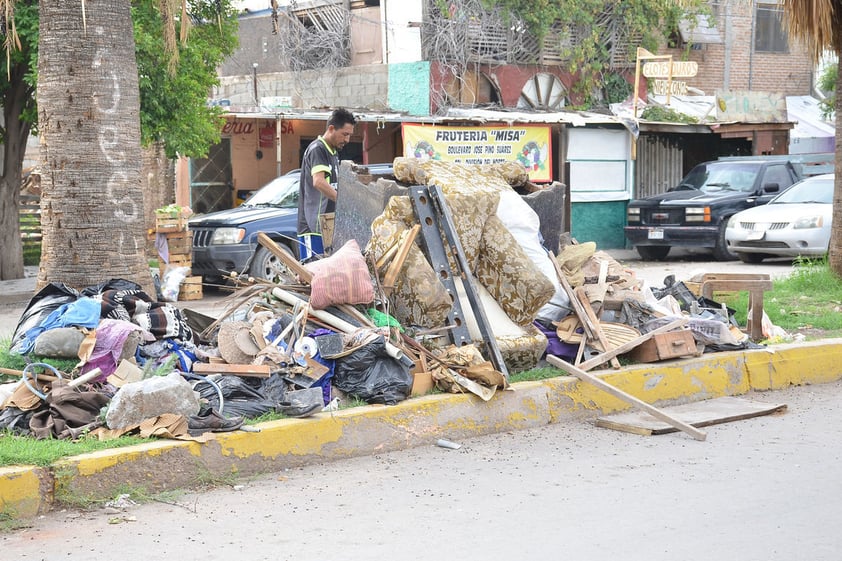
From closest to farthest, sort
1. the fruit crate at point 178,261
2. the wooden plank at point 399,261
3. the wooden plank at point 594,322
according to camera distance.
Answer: the wooden plank at point 399,261 < the wooden plank at point 594,322 < the fruit crate at point 178,261

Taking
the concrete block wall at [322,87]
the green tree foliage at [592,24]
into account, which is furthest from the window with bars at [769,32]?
the concrete block wall at [322,87]

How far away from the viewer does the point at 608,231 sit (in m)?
23.0

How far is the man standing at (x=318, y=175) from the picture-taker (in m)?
9.37

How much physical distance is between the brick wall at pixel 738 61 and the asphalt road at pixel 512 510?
23.8m

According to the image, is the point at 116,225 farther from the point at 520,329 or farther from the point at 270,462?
the point at 520,329

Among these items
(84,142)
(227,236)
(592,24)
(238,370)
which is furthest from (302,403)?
(592,24)

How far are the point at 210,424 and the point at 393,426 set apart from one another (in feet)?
3.84

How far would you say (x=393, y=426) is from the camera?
6.33 meters

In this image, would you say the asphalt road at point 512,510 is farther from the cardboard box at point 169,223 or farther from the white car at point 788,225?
the white car at point 788,225

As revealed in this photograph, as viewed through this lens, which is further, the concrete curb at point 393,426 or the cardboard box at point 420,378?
the cardboard box at point 420,378

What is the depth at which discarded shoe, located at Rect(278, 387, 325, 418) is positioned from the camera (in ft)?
20.0

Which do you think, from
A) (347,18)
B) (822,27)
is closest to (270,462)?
(822,27)

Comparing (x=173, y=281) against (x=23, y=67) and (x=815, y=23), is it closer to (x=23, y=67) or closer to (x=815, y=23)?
(x=23, y=67)

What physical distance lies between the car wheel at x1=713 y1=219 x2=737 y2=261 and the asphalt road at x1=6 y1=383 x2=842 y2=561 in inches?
512
